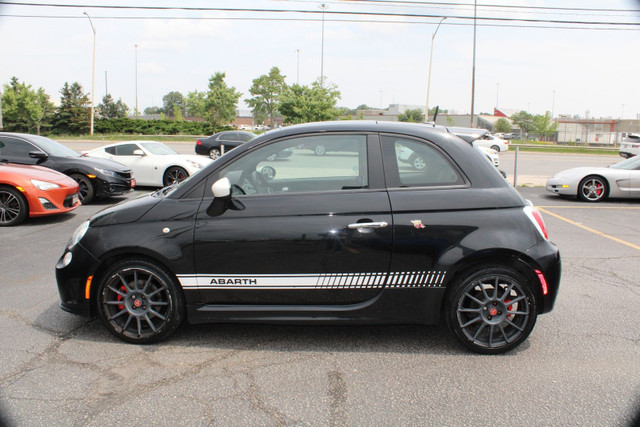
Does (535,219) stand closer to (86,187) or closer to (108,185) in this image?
(108,185)

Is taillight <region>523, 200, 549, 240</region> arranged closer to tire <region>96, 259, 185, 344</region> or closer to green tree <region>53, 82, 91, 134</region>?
tire <region>96, 259, 185, 344</region>

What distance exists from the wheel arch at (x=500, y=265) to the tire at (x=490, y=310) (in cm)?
3

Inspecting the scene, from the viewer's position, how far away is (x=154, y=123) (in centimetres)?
5962

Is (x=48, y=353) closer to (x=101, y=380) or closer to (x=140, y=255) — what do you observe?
(x=101, y=380)

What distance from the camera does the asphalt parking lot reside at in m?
2.81

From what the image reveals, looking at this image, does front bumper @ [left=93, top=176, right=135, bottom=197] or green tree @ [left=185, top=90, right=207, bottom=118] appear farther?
green tree @ [left=185, top=90, right=207, bottom=118]

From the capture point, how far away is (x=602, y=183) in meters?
11.2

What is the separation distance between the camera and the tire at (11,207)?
8.04 m

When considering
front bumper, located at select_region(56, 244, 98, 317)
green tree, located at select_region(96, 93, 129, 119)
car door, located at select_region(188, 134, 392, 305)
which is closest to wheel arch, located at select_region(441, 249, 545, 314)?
car door, located at select_region(188, 134, 392, 305)

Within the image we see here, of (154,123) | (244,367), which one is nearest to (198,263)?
(244,367)

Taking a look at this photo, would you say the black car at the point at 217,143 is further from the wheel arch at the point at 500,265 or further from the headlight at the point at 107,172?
the wheel arch at the point at 500,265

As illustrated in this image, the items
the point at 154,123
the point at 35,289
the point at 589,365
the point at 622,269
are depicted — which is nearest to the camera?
the point at 589,365

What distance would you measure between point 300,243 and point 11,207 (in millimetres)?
6809

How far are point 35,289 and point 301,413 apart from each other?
3577 mm
